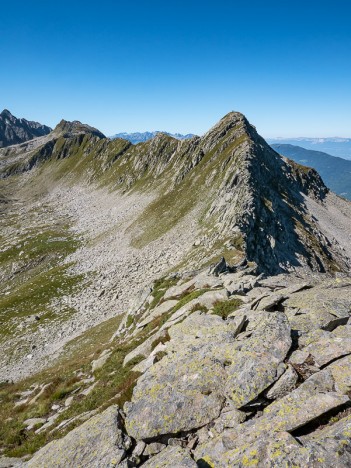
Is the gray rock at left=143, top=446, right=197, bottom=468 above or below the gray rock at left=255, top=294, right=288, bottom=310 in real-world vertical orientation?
below

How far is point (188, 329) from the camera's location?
51.7 feet

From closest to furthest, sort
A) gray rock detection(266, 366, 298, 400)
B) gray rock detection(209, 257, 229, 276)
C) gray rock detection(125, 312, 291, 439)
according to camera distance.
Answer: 1. gray rock detection(266, 366, 298, 400)
2. gray rock detection(125, 312, 291, 439)
3. gray rock detection(209, 257, 229, 276)

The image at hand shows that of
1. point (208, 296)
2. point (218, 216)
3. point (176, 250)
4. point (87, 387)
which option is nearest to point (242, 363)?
point (208, 296)

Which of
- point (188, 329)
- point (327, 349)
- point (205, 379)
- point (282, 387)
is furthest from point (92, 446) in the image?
point (327, 349)

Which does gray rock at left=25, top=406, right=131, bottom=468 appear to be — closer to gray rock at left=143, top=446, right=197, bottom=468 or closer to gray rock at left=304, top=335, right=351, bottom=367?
gray rock at left=143, top=446, right=197, bottom=468

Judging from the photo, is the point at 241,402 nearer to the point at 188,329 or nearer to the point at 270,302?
the point at 188,329

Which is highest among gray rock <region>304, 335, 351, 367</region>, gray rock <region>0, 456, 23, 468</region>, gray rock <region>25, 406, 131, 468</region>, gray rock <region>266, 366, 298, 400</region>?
gray rock <region>304, 335, 351, 367</region>

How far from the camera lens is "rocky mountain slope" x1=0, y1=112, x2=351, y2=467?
9.35m

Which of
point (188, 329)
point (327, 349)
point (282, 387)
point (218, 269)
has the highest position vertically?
point (327, 349)

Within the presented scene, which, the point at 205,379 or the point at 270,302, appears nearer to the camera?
the point at 205,379

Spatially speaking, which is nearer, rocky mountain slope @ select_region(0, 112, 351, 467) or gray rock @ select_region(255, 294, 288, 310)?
rocky mountain slope @ select_region(0, 112, 351, 467)

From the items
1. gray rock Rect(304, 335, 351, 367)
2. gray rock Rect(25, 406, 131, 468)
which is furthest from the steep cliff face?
→ gray rock Rect(25, 406, 131, 468)

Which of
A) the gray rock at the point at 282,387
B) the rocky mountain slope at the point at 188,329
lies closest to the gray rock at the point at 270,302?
the rocky mountain slope at the point at 188,329

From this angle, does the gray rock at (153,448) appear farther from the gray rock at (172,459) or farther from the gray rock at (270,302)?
the gray rock at (270,302)
